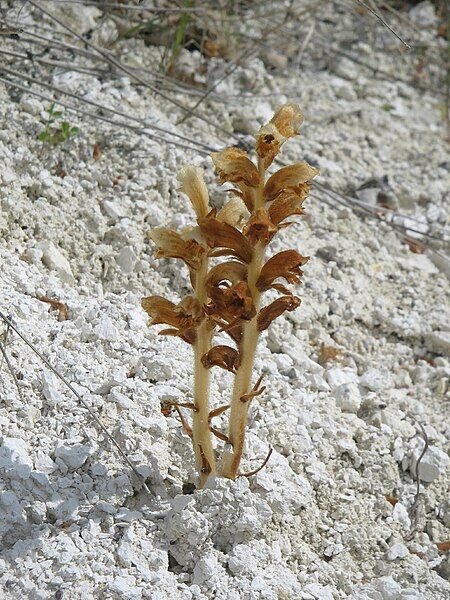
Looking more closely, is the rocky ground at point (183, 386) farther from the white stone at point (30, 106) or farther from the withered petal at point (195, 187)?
the withered petal at point (195, 187)

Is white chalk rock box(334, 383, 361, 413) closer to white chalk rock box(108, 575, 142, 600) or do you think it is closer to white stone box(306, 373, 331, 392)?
white stone box(306, 373, 331, 392)

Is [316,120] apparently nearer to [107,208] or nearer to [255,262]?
[107,208]

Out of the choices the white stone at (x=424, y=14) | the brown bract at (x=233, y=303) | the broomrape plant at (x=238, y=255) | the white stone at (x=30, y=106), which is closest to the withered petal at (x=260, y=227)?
the broomrape plant at (x=238, y=255)

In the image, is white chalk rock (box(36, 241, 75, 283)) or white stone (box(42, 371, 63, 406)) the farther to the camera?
white chalk rock (box(36, 241, 75, 283))

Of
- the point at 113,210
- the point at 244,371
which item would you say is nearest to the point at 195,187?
the point at 244,371

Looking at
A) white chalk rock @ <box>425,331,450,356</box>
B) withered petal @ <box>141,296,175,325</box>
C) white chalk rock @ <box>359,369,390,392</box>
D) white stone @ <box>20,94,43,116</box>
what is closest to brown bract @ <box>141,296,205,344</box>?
withered petal @ <box>141,296,175,325</box>

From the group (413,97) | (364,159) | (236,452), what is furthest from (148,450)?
(413,97)

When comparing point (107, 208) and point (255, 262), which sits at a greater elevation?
point (107, 208)

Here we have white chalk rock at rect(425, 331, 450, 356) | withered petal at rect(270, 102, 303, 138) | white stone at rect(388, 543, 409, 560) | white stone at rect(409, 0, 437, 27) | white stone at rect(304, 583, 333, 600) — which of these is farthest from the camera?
white stone at rect(409, 0, 437, 27)
